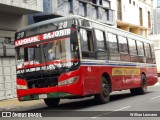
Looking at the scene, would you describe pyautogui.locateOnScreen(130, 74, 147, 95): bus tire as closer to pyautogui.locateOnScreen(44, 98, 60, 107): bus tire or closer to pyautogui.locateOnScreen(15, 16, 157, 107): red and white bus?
pyautogui.locateOnScreen(15, 16, 157, 107): red and white bus

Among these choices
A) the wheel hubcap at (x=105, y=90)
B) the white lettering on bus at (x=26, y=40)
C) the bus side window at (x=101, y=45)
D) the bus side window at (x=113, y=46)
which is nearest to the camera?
the white lettering on bus at (x=26, y=40)

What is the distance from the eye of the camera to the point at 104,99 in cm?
1620

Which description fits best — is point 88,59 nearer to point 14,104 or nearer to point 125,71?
point 125,71

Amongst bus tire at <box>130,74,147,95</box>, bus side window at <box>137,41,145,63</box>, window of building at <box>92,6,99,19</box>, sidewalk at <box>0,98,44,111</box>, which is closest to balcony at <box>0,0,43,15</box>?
sidewalk at <box>0,98,44,111</box>

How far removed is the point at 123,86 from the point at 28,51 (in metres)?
5.61

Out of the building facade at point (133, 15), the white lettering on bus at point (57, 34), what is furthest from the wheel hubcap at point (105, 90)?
the building facade at point (133, 15)

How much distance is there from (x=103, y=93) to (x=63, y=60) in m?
2.97

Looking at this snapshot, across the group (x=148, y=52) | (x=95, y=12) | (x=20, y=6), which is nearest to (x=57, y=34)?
(x=20, y=6)

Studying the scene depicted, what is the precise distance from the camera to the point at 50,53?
46.8 ft

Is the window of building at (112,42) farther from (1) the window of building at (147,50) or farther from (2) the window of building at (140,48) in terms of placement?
(1) the window of building at (147,50)

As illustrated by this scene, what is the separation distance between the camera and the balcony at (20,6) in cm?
2098

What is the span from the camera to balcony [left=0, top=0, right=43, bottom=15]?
20984mm

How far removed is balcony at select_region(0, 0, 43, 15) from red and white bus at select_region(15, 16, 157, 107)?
20.2 feet

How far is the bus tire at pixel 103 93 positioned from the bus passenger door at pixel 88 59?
911 mm
